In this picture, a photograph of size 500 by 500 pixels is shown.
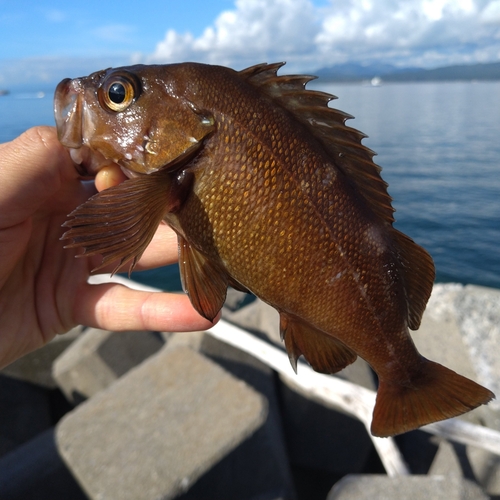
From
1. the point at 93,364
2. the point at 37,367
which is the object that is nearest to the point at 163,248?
the point at 93,364

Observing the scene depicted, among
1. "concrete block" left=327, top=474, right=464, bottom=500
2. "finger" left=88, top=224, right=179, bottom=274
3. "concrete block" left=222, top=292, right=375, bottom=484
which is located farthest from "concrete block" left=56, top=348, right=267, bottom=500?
"finger" left=88, top=224, right=179, bottom=274

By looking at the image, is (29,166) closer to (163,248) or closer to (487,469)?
(163,248)

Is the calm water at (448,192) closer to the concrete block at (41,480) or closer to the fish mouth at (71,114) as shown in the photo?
the concrete block at (41,480)

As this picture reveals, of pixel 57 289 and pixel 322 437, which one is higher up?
pixel 57 289

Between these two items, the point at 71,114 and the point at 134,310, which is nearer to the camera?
the point at 71,114

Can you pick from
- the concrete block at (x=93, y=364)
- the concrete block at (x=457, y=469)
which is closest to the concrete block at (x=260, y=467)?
the concrete block at (x=457, y=469)

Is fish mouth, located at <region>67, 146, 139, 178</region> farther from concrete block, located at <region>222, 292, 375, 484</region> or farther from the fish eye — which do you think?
concrete block, located at <region>222, 292, 375, 484</region>

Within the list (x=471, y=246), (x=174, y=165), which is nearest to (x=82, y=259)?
(x=174, y=165)
